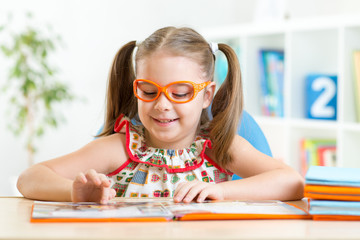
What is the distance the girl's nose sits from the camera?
130 cm

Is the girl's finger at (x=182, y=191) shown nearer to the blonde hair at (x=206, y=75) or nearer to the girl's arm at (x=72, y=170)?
the girl's arm at (x=72, y=170)

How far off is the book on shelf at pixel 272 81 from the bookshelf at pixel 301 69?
5 cm

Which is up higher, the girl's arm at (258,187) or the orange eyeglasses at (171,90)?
the orange eyeglasses at (171,90)

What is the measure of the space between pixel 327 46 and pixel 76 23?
1.72 metres

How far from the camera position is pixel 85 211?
36.8 inches

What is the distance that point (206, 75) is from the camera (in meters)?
1.46

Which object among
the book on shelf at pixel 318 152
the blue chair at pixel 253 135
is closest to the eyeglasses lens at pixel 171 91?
the blue chair at pixel 253 135

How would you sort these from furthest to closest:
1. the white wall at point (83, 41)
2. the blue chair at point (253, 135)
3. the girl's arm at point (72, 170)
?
the white wall at point (83, 41)
the blue chair at point (253, 135)
the girl's arm at point (72, 170)

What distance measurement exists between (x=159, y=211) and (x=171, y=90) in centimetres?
44

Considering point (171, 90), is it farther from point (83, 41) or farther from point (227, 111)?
point (83, 41)

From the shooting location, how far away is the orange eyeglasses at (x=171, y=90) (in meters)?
1.31

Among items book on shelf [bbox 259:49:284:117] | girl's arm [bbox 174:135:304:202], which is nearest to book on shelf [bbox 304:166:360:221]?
girl's arm [bbox 174:135:304:202]

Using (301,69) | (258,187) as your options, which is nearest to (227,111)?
(258,187)

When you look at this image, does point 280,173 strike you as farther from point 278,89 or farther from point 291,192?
point 278,89
